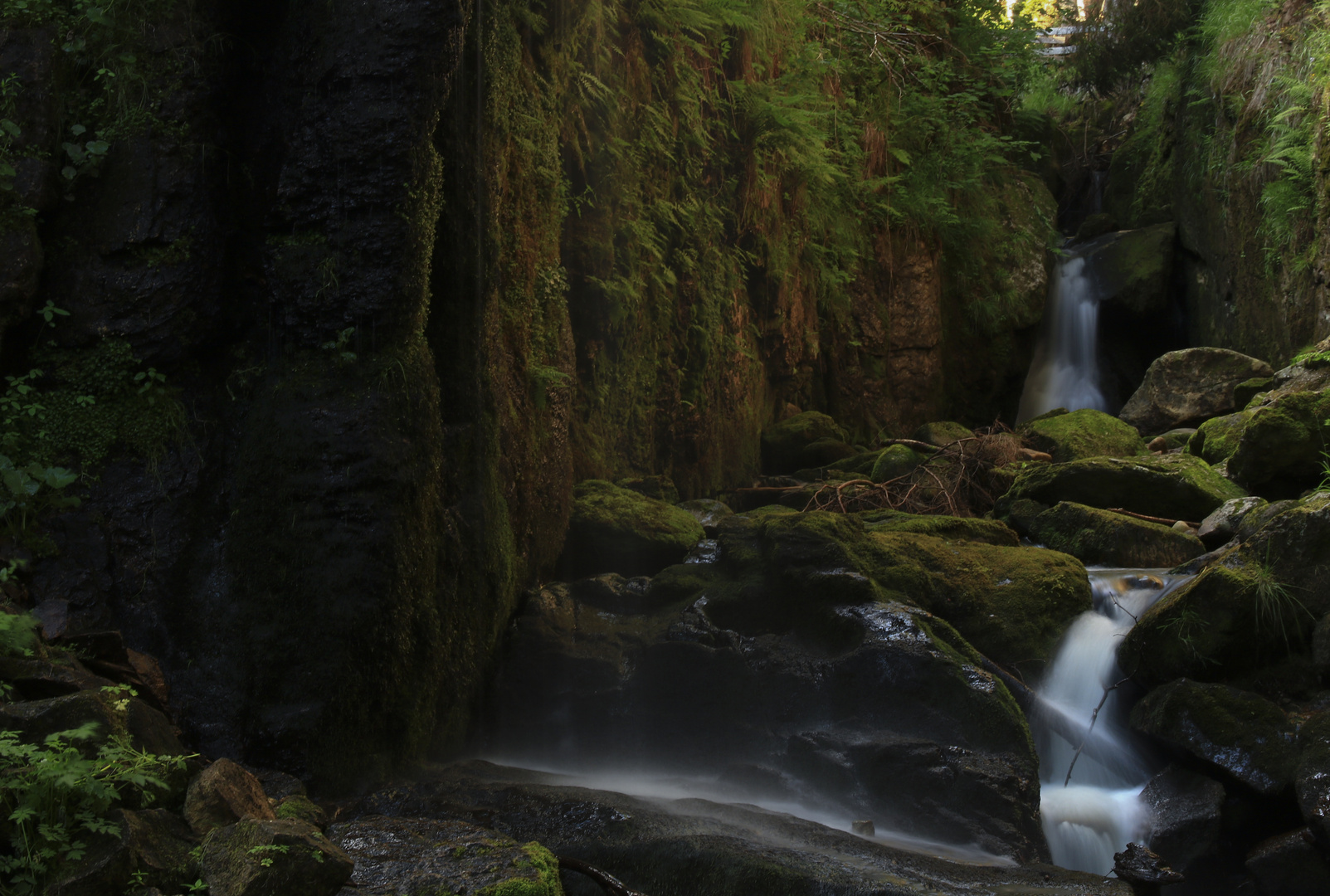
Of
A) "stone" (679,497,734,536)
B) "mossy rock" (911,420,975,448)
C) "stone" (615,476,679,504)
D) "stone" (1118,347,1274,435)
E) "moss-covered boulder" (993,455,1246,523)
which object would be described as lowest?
"stone" (679,497,734,536)

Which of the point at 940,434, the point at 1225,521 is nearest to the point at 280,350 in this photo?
the point at 1225,521

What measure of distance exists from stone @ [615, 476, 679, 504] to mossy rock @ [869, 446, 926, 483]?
9.78 ft

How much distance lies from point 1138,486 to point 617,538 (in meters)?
5.28

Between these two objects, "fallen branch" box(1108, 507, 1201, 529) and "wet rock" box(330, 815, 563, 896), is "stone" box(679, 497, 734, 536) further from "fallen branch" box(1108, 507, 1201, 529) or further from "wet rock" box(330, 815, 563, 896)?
"wet rock" box(330, 815, 563, 896)

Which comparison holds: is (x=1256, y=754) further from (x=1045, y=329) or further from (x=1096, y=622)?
(x=1045, y=329)

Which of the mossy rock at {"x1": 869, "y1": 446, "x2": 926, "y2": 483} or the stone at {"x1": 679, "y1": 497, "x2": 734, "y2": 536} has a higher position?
the mossy rock at {"x1": 869, "y1": 446, "x2": 926, "y2": 483}

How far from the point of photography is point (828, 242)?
12562 millimetres

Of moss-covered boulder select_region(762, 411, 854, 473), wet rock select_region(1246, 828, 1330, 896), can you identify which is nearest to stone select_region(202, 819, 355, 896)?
wet rock select_region(1246, 828, 1330, 896)

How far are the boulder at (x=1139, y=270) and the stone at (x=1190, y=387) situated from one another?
2.84 meters

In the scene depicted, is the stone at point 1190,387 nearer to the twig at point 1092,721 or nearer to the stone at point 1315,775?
the twig at point 1092,721

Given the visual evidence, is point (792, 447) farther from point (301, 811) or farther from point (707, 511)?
point (301, 811)

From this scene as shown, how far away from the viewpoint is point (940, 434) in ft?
39.1

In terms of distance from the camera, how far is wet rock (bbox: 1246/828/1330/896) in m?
4.11

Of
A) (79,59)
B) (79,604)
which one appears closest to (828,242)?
(79,59)
